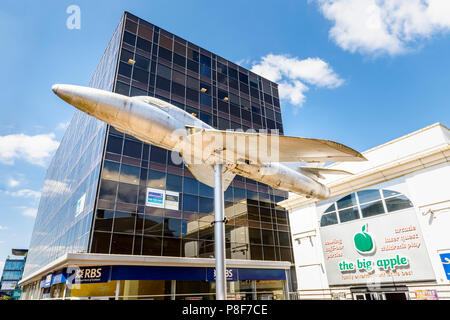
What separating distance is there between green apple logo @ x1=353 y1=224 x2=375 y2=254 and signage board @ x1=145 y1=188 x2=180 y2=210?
46.7ft

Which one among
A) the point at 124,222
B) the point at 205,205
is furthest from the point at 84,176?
the point at 205,205

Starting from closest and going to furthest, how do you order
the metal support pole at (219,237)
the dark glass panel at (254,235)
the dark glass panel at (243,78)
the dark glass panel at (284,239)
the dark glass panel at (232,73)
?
the metal support pole at (219,237) → the dark glass panel at (254,235) → the dark glass panel at (284,239) → the dark glass panel at (232,73) → the dark glass panel at (243,78)

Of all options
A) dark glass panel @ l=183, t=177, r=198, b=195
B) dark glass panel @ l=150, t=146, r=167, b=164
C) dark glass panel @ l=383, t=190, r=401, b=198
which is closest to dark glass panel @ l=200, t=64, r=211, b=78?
dark glass panel @ l=150, t=146, r=167, b=164

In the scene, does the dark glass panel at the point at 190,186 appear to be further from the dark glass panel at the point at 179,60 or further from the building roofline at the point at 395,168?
the dark glass panel at the point at 179,60

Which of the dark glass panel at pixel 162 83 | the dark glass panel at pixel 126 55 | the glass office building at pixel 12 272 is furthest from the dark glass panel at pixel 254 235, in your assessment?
the glass office building at pixel 12 272

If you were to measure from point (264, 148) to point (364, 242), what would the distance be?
8.65 metres

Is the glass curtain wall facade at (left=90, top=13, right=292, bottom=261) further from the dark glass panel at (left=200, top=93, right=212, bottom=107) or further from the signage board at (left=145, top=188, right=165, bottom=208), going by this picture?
the signage board at (left=145, top=188, right=165, bottom=208)

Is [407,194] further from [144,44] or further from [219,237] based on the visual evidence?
[144,44]


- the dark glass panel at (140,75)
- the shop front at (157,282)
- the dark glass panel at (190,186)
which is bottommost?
the shop front at (157,282)

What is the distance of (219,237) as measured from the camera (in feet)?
27.8

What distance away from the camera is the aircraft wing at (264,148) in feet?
30.3

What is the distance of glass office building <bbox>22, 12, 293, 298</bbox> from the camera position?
20203 mm

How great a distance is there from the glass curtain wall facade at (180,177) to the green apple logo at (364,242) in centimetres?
1251
